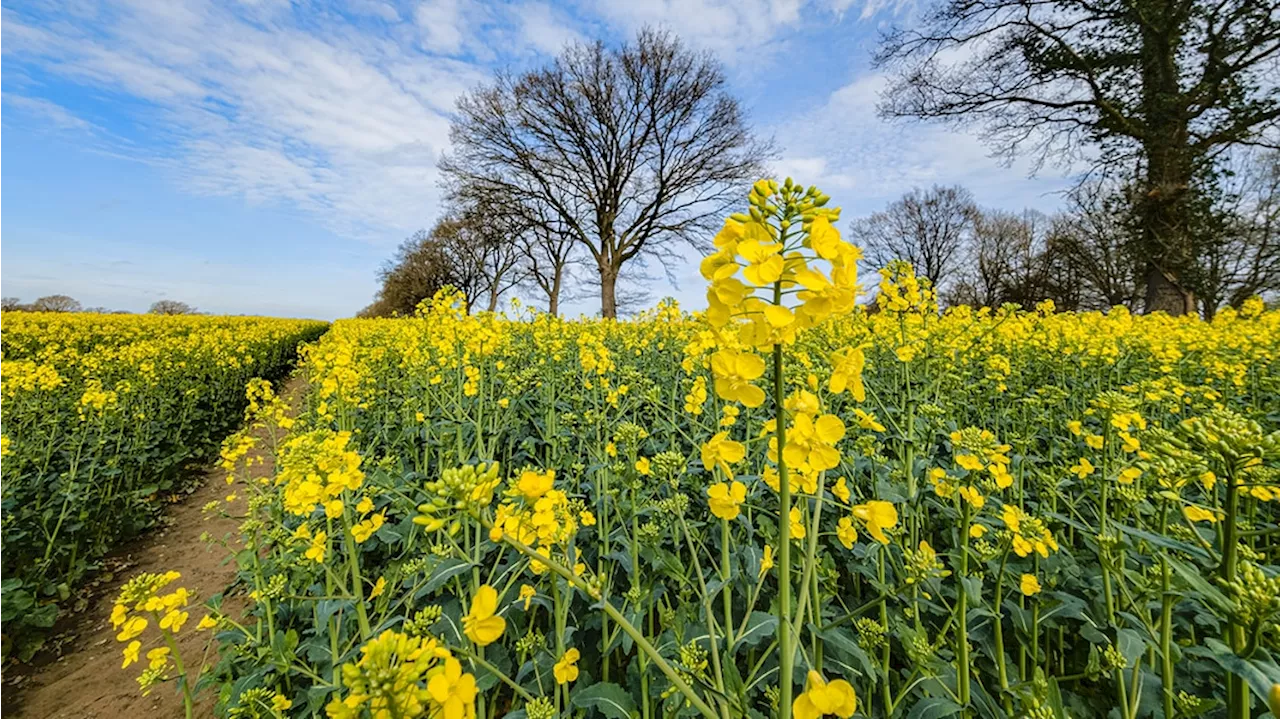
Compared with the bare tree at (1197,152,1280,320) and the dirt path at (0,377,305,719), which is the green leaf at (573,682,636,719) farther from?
the bare tree at (1197,152,1280,320)

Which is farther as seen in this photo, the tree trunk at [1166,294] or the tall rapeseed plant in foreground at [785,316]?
the tree trunk at [1166,294]

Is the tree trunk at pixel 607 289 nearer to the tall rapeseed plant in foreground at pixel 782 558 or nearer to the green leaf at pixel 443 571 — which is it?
the tall rapeseed plant in foreground at pixel 782 558

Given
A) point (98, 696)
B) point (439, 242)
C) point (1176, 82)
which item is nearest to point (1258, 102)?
point (1176, 82)

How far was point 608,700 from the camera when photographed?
1582 mm

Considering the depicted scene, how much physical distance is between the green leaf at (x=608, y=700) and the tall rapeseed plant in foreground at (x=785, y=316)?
922mm

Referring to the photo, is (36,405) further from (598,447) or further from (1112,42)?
(1112,42)

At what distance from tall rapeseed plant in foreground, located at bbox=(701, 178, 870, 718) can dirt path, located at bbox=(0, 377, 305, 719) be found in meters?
2.83

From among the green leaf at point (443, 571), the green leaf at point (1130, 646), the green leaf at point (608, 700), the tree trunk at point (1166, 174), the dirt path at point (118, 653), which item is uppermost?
the tree trunk at point (1166, 174)

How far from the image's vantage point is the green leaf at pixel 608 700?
5.14 ft

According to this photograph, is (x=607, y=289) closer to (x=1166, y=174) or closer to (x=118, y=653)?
(x=1166, y=174)

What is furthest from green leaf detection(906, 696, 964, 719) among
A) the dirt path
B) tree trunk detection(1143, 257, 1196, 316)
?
tree trunk detection(1143, 257, 1196, 316)

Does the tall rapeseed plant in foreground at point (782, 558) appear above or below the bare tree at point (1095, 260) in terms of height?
below

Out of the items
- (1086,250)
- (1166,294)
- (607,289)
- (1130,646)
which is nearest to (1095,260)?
(1086,250)

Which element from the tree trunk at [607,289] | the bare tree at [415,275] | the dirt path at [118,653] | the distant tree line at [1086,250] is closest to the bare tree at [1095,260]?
the distant tree line at [1086,250]
